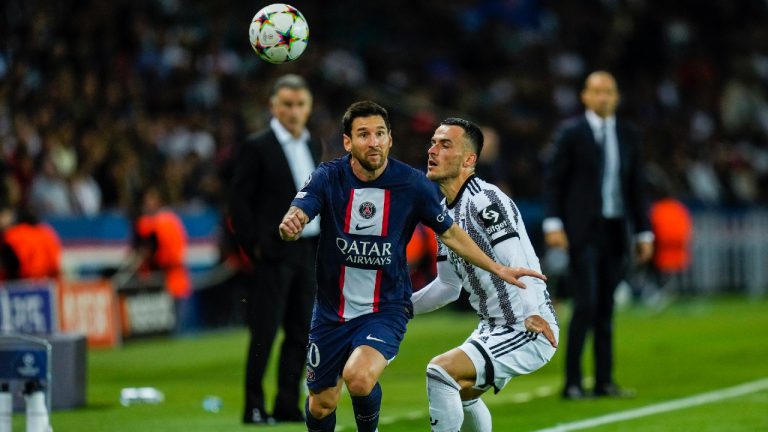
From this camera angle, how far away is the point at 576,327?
1136 centimetres

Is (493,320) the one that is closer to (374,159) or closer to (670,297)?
(374,159)

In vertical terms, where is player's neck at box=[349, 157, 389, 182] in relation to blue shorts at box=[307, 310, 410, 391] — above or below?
above

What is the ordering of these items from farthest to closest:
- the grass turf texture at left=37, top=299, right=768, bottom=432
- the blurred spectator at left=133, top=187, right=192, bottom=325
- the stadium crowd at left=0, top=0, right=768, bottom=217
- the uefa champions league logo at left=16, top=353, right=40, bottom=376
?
the stadium crowd at left=0, top=0, right=768, bottom=217, the blurred spectator at left=133, top=187, right=192, bottom=325, the grass turf texture at left=37, top=299, right=768, bottom=432, the uefa champions league logo at left=16, top=353, right=40, bottom=376

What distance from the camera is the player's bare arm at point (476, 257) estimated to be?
24.5 feet

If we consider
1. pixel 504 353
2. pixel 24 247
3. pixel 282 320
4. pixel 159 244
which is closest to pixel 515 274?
pixel 504 353

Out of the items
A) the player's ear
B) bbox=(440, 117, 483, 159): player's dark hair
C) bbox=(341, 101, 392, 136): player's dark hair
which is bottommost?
the player's ear

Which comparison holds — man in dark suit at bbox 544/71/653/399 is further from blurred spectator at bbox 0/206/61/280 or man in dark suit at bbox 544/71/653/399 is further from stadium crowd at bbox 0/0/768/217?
blurred spectator at bbox 0/206/61/280

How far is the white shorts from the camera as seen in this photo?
304 inches

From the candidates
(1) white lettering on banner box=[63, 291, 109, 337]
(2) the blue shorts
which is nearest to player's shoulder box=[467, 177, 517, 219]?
(2) the blue shorts

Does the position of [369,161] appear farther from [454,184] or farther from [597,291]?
[597,291]

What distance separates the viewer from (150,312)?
1884 cm

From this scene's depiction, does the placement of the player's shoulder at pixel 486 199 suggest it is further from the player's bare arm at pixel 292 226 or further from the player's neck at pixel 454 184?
the player's bare arm at pixel 292 226

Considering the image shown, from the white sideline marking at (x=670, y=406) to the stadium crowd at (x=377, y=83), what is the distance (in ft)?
23.2

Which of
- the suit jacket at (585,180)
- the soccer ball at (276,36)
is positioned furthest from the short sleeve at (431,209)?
the suit jacket at (585,180)
